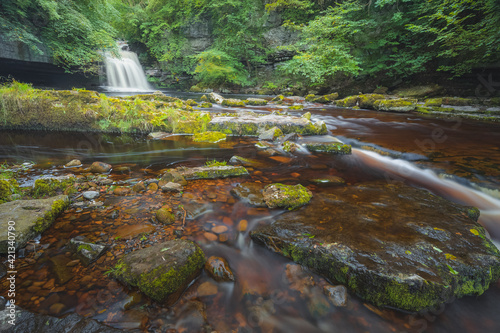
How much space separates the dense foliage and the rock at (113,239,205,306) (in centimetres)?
Answer: 1600

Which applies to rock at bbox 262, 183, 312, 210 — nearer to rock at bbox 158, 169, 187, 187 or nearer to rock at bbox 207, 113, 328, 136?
rock at bbox 158, 169, 187, 187

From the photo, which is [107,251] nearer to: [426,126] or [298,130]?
[298,130]

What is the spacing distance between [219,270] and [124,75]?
1087 inches

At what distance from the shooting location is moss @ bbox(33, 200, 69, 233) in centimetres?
189

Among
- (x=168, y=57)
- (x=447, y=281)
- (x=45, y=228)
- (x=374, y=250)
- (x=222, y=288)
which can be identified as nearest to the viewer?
(x=447, y=281)

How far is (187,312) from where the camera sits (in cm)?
136

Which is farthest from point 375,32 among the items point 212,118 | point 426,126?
point 212,118

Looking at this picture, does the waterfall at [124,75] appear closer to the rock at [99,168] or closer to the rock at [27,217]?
the rock at [99,168]

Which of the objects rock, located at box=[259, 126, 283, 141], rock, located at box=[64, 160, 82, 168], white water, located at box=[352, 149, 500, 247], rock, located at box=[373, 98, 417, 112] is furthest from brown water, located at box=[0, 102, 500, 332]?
rock, located at box=[373, 98, 417, 112]

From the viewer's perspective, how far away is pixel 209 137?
17.8ft

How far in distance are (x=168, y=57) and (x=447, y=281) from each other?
3187cm

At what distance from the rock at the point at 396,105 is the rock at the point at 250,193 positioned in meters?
11.1

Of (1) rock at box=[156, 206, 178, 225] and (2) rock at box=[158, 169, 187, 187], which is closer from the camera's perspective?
(1) rock at box=[156, 206, 178, 225]

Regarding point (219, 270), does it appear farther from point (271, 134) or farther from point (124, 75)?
point (124, 75)
